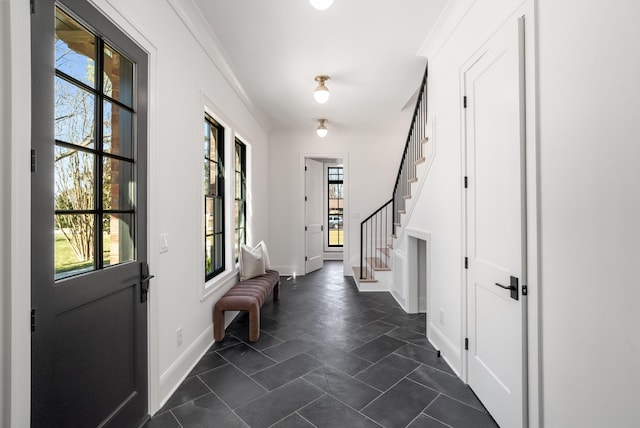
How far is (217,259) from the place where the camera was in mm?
3445

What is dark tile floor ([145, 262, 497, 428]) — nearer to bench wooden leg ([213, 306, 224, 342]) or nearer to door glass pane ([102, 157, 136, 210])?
bench wooden leg ([213, 306, 224, 342])

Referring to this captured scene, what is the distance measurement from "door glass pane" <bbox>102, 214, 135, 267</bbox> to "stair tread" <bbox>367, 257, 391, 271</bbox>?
3732 millimetres

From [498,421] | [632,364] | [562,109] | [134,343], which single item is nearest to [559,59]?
[562,109]

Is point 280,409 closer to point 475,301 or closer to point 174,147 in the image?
point 475,301

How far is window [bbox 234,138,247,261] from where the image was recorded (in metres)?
4.24

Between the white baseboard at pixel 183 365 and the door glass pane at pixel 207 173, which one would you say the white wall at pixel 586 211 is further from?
the door glass pane at pixel 207 173

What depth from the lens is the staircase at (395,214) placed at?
3.38 meters

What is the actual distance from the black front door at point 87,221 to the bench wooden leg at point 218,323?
1.07m

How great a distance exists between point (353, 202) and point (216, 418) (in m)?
4.61

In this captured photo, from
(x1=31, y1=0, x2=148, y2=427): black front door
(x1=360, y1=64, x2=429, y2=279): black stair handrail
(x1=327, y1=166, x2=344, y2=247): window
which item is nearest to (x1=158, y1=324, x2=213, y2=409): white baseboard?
(x1=31, y1=0, x2=148, y2=427): black front door

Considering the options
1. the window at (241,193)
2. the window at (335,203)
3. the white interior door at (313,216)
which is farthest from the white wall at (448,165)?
the window at (335,203)

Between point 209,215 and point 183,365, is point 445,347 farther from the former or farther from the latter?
point 209,215

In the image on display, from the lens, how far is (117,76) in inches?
64.4

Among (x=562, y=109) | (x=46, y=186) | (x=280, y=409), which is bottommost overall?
(x=280, y=409)
